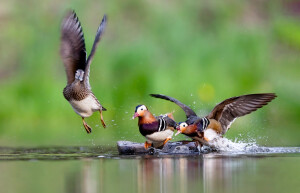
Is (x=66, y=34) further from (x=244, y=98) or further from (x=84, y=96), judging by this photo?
(x=244, y=98)

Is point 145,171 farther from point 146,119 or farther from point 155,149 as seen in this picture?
point 155,149

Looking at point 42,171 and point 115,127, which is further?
point 115,127

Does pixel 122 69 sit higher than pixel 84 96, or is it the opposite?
pixel 122 69

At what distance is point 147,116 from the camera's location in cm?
1367

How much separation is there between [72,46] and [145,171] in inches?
108

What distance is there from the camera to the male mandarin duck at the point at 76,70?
13.4 metres

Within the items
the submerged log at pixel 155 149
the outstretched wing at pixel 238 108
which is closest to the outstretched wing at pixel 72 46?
the submerged log at pixel 155 149

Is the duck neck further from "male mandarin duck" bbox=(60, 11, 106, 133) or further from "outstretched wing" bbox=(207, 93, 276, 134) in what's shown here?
"outstretched wing" bbox=(207, 93, 276, 134)

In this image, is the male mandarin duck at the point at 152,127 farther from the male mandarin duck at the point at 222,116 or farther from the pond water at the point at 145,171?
the male mandarin duck at the point at 222,116

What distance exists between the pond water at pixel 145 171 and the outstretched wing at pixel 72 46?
1.20 metres

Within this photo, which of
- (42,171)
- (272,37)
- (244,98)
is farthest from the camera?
(272,37)

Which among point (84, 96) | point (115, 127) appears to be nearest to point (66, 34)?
point (84, 96)

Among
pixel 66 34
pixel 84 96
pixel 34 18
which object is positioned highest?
pixel 34 18

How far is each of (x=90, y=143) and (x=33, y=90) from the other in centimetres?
375
